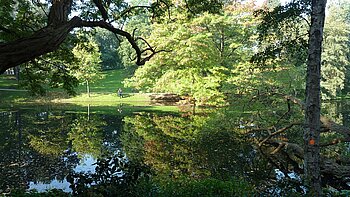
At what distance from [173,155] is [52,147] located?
5.99 metres

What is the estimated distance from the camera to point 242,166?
1087cm

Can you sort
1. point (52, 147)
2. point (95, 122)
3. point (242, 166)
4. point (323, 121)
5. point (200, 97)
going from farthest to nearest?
1. point (200, 97)
2. point (95, 122)
3. point (52, 147)
4. point (242, 166)
5. point (323, 121)

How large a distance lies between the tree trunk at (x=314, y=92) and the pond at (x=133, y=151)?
1.44 metres

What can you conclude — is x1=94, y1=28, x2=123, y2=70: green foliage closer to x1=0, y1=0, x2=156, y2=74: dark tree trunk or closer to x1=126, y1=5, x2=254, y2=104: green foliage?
x1=126, y1=5, x2=254, y2=104: green foliage

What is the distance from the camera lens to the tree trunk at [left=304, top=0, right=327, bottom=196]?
5.73 m

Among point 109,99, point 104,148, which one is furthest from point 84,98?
point 104,148

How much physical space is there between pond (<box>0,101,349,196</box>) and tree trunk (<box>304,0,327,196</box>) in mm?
1444

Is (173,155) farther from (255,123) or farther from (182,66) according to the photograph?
(182,66)

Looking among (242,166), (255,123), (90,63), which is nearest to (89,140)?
(242,166)

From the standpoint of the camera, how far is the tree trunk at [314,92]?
573cm

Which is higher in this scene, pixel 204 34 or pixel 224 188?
pixel 204 34

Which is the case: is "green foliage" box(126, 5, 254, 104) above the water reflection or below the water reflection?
above

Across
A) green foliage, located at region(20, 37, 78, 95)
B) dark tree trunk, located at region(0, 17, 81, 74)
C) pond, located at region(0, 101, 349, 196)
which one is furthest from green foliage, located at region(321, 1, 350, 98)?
dark tree trunk, located at region(0, 17, 81, 74)

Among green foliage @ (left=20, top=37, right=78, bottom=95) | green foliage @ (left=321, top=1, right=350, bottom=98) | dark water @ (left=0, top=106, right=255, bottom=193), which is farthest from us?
green foliage @ (left=321, top=1, right=350, bottom=98)
